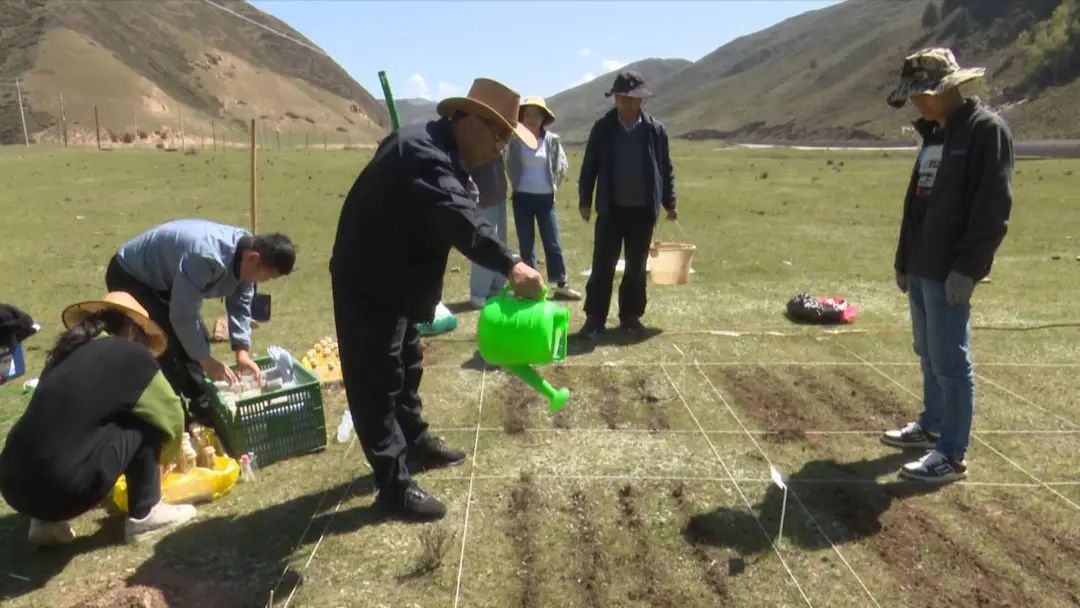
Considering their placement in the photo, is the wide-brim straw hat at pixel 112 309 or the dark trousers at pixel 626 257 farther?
the dark trousers at pixel 626 257

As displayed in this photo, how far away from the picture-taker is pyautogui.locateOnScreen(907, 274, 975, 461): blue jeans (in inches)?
155

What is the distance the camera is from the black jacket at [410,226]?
310cm

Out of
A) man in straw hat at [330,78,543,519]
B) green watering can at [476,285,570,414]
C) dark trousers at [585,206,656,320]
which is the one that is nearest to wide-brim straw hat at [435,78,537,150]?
man in straw hat at [330,78,543,519]

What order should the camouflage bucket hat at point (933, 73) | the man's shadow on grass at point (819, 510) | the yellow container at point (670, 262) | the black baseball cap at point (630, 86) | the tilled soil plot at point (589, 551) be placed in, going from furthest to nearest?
the yellow container at point (670, 262) → the black baseball cap at point (630, 86) → the camouflage bucket hat at point (933, 73) → the man's shadow on grass at point (819, 510) → the tilled soil plot at point (589, 551)

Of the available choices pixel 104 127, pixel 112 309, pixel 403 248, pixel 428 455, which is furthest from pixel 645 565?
pixel 104 127

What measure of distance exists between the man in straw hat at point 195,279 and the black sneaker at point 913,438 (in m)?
3.59

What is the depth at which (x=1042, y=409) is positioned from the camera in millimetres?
5070

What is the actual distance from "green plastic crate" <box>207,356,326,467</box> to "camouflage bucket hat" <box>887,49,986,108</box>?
353cm

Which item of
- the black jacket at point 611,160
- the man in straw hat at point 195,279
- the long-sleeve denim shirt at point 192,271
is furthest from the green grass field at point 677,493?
the black jacket at point 611,160

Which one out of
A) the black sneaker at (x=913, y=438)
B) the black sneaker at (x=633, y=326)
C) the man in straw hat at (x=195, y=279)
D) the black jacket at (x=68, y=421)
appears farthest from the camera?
the black sneaker at (x=633, y=326)

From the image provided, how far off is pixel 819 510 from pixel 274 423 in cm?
297

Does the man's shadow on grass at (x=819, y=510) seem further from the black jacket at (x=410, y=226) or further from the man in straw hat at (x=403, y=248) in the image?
the black jacket at (x=410, y=226)

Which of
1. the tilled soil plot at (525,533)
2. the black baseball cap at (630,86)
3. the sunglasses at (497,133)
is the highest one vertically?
the black baseball cap at (630,86)

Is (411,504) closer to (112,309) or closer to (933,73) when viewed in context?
(112,309)
